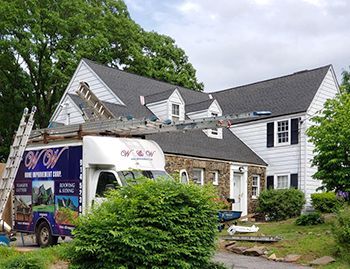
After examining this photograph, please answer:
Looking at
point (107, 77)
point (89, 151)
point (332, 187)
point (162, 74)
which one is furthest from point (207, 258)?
point (162, 74)

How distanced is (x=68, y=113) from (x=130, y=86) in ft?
12.1

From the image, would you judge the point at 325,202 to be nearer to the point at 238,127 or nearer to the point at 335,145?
the point at 335,145

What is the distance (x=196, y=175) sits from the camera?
23953 mm

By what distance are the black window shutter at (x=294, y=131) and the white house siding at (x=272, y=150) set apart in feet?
0.59

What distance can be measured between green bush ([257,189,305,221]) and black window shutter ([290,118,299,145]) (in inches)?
111

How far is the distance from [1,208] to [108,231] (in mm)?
7339

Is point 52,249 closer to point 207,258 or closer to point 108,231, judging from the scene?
point 108,231

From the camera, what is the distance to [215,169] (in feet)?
80.8

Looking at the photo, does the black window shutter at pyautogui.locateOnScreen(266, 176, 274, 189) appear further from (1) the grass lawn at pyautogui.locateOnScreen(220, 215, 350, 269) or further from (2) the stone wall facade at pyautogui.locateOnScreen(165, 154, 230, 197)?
(1) the grass lawn at pyautogui.locateOnScreen(220, 215, 350, 269)

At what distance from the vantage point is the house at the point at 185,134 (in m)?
24.0

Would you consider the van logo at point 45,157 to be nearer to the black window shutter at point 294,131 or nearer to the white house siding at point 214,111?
the white house siding at point 214,111

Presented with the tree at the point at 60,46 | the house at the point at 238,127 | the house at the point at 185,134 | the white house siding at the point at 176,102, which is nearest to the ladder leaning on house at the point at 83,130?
the house at the point at 185,134

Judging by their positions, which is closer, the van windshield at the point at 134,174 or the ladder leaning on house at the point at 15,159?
the van windshield at the point at 134,174

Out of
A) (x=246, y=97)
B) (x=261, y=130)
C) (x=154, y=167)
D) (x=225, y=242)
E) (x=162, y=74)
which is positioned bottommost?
(x=225, y=242)
